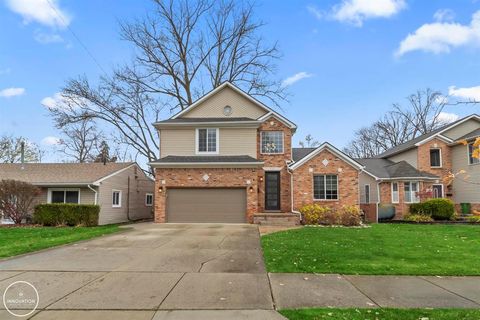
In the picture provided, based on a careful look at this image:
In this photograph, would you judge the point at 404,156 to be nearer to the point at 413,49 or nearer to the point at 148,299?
the point at 413,49

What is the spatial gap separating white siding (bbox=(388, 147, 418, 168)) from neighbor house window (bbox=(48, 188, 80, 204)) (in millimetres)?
23908

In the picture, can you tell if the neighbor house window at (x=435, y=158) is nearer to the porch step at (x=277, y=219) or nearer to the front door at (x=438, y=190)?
the front door at (x=438, y=190)

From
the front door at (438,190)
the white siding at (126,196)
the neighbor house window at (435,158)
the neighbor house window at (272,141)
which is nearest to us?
the neighbor house window at (272,141)

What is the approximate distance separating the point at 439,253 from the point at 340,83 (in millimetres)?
14594

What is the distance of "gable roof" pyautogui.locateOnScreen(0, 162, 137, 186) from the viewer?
2123 cm

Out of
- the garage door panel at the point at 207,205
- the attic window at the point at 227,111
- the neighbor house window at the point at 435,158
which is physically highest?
the attic window at the point at 227,111

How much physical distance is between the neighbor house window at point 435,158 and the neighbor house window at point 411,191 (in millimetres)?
3331

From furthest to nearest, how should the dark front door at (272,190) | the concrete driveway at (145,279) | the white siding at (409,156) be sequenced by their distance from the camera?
the white siding at (409,156), the dark front door at (272,190), the concrete driveway at (145,279)

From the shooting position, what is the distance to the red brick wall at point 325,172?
19.4m

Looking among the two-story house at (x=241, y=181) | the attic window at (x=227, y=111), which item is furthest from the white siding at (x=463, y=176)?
the attic window at (x=227, y=111)

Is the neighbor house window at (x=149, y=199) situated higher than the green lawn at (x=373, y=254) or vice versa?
the neighbor house window at (x=149, y=199)

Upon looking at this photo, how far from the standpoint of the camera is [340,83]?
22.2m

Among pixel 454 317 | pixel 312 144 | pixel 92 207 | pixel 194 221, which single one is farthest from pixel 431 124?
pixel 454 317

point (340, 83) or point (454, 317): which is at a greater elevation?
point (340, 83)
